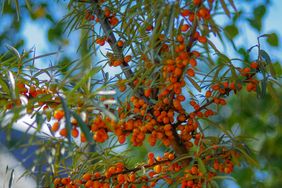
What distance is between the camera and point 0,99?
65 cm

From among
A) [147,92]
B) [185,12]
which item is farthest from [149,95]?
[185,12]

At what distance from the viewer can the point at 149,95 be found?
69 centimetres

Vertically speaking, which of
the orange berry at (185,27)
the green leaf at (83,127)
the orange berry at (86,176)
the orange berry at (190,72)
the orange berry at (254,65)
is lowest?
the orange berry at (86,176)

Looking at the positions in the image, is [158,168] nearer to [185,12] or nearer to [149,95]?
[149,95]

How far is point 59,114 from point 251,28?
5.16ft

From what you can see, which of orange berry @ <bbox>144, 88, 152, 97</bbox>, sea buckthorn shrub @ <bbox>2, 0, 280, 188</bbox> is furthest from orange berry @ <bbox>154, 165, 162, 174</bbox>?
orange berry @ <bbox>144, 88, 152, 97</bbox>

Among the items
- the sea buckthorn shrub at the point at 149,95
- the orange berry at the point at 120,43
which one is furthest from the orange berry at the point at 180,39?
the orange berry at the point at 120,43

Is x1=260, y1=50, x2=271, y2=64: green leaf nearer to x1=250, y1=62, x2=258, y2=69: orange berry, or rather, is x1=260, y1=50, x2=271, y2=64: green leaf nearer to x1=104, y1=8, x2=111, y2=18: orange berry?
x1=250, y1=62, x2=258, y2=69: orange berry

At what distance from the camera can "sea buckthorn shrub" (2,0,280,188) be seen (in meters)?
0.59

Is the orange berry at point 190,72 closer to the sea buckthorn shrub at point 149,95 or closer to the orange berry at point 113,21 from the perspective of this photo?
the sea buckthorn shrub at point 149,95

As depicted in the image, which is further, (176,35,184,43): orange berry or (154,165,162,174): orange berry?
(154,165,162,174): orange berry

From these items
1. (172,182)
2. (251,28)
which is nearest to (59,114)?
(172,182)

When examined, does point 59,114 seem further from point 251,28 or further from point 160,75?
point 251,28

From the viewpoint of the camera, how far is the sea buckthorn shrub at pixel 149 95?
1.95 ft
